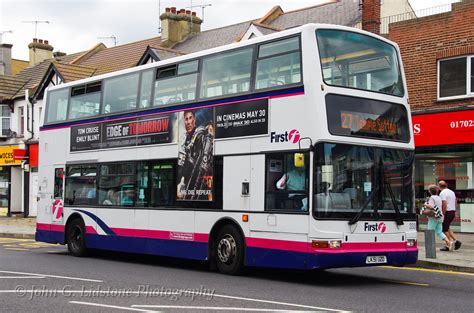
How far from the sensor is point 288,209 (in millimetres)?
11672

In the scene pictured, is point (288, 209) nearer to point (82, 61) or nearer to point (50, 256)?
point (50, 256)

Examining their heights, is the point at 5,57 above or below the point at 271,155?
above

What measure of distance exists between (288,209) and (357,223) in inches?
46.3

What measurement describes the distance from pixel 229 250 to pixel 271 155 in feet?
6.63

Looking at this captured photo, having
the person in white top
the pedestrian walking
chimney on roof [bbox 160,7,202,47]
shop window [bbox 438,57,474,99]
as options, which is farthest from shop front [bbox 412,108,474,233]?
chimney on roof [bbox 160,7,202,47]

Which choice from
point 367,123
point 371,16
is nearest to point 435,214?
point 367,123

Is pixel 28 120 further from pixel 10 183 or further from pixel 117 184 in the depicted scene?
pixel 117 184

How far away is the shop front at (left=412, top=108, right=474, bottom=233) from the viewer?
67.9 feet

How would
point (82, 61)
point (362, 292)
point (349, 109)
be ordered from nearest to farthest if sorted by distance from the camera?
point (362, 292) → point (349, 109) → point (82, 61)

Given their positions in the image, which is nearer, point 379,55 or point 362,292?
point 362,292

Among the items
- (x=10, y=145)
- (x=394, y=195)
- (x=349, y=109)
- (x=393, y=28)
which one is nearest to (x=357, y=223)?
(x=394, y=195)

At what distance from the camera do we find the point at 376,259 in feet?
38.1

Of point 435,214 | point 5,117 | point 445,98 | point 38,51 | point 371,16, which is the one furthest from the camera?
point 38,51

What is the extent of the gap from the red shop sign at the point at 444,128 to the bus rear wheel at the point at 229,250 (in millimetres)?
10497
